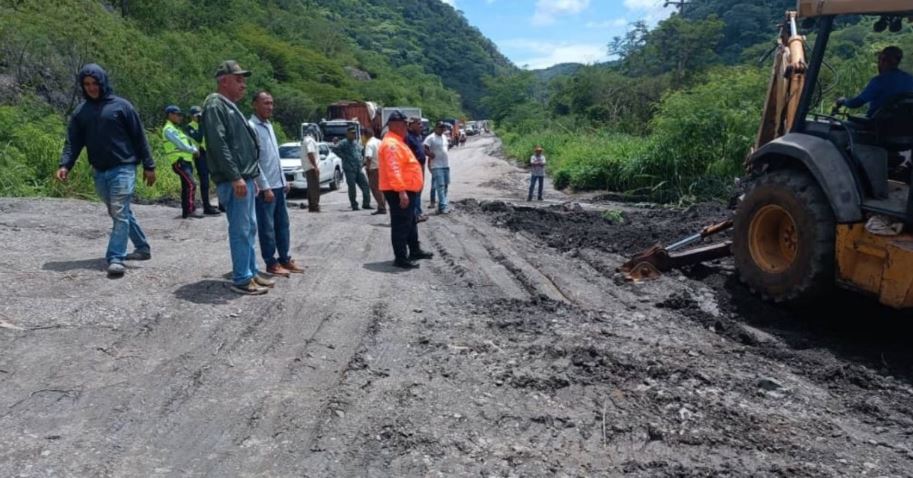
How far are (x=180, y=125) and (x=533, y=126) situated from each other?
4264 centimetres

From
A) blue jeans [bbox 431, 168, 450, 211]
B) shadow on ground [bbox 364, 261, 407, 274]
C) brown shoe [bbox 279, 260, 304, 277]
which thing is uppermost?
blue jeans [bbox 431, 168, 450, 211]

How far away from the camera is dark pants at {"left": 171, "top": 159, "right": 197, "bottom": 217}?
1006 centimetres

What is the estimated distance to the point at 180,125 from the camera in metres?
10.2

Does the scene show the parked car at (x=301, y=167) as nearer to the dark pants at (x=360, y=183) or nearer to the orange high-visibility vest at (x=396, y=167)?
the dark pants at (x=360, y=183)

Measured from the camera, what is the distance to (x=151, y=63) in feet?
67.7

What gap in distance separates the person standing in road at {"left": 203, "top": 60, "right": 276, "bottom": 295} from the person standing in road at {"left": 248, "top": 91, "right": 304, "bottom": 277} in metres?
0.38

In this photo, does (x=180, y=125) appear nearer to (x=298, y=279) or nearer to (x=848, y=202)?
(x=298, y=279)

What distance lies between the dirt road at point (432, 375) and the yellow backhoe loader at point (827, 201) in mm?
415

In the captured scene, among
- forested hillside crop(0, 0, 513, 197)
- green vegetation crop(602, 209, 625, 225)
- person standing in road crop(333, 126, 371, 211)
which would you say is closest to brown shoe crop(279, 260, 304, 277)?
green vegetation crop(602, 209, 625, 225)

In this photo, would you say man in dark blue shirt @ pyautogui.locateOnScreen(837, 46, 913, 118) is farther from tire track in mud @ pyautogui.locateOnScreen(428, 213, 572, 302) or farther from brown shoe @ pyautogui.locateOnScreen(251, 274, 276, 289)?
brown shoe @ pyautogui.locateOnScreen(251, 274, 276, 289)

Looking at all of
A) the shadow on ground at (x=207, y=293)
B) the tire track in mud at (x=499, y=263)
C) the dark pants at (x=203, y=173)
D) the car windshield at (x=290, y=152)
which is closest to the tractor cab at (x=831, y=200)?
the tire track in mud at (x=499, y=263)

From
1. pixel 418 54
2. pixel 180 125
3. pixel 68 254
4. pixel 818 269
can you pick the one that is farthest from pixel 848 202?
pixel 418 54

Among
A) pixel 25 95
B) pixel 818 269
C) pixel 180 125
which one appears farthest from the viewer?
pixel 25 95

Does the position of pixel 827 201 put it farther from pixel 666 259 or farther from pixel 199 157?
pixel 199 157
